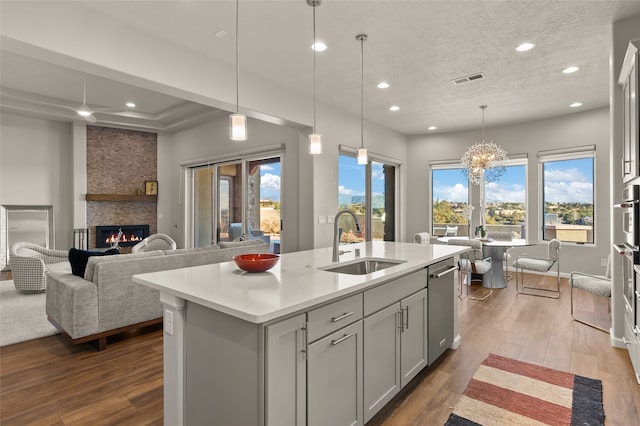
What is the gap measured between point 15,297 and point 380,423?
5345mm

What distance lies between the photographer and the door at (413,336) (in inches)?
89.2

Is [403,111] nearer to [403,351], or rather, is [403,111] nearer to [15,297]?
[403,351]

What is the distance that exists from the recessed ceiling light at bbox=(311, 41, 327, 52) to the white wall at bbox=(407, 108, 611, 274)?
4.69 metres

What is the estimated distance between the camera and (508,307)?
14.2ft

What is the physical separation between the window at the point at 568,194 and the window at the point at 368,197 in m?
2.88

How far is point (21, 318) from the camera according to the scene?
386 centimetres

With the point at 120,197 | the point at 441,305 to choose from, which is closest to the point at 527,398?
the point at 441,305

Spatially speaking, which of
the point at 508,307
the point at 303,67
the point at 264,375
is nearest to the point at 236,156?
the point at 303,67

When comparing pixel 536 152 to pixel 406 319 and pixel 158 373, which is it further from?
pixel 158 373

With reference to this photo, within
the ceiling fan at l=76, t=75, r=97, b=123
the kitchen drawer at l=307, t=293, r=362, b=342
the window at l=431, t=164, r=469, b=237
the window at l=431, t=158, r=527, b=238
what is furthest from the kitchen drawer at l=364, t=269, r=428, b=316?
the window at l=431, t=164, r=469, b=237

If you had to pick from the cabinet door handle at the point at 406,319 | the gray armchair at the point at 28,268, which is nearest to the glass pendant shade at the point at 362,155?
the cabinet door handle at the point at 406,319

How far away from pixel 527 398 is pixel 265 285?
2009 millimetres

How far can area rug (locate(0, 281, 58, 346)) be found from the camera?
3.36 m

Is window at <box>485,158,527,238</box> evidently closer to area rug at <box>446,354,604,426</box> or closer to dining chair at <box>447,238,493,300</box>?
dining chair at <box>447,238,493,300</box>
